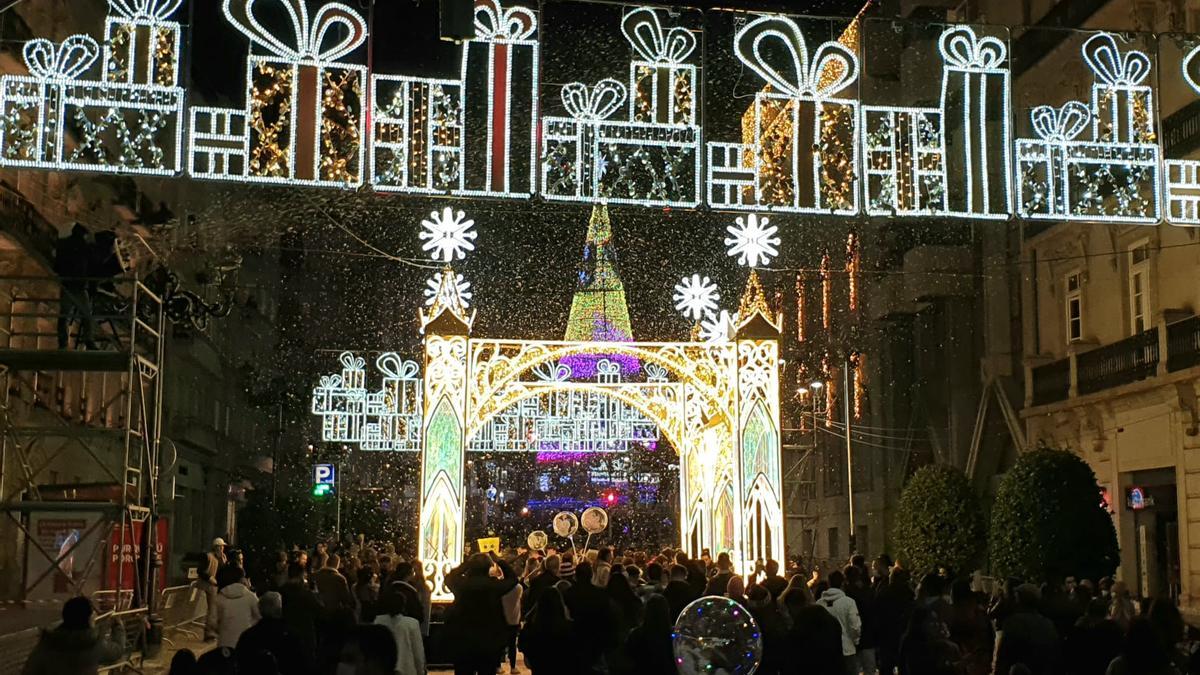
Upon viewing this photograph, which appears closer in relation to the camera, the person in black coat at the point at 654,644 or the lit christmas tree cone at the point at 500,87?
the person in black coat at the point at 654,644

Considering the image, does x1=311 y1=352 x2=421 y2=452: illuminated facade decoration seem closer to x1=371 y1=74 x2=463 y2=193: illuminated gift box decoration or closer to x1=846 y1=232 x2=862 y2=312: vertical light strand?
x1=371 y1=74 x2=463 y2=193: illuminated gift box decoration

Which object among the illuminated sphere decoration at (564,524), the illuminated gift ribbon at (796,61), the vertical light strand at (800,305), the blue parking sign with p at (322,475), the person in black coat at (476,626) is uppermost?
the vertical light strand at (800,305)

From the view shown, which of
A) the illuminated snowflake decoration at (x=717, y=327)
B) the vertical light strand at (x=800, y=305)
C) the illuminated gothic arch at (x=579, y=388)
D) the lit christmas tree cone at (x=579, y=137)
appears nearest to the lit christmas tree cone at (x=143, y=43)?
the lit christmas tree cone at (x=579, y=137)

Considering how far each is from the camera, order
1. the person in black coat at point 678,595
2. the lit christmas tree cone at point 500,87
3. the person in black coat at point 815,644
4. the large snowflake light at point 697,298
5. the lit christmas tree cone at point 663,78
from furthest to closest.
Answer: the large snowflake light at point 697,298, the lit christmas tree cone at point 663,78, the lit christmas tree cone at point 500,87, the person in black coat at point 678,595, the person in black coat at point 815,644

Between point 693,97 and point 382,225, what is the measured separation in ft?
104

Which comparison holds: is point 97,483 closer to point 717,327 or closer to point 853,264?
point 717,327

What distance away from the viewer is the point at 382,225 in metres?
45.3

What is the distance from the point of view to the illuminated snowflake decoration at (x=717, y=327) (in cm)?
2731

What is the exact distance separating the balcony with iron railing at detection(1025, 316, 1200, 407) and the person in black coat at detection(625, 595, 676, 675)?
698 inches

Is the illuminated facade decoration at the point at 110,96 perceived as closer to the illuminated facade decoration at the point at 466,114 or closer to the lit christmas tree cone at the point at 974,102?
the illuminated facade decoration at the point at 466,114

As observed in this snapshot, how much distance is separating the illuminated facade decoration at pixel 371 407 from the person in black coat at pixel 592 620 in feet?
63.9

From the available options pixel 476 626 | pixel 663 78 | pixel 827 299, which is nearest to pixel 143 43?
pixel 663 78

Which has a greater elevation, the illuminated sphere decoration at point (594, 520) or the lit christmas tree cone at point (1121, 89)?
the lit christmas tree cone at point (1121, 89)

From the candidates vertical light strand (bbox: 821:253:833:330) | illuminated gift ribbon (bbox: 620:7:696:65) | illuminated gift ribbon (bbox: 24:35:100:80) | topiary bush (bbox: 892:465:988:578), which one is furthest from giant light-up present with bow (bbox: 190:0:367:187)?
vertical light strand (bbox: 821:253:833:330)
